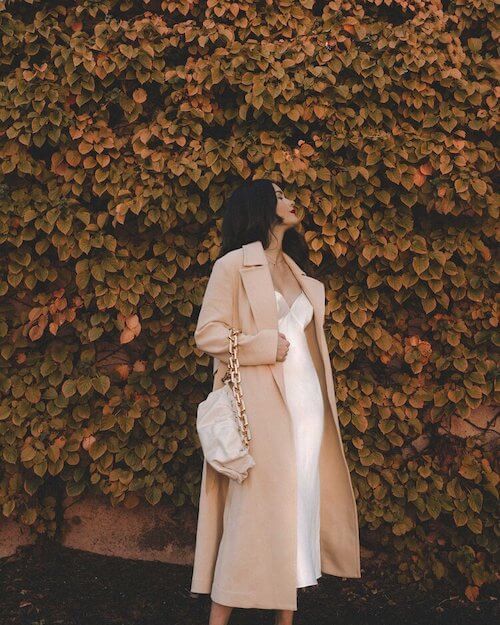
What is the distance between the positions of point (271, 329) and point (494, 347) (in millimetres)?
1669

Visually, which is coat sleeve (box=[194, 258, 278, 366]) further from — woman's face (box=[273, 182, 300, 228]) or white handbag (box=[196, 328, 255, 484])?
woman's face (box=[273, 182, 300, 228])

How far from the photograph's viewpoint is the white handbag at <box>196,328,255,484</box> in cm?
276

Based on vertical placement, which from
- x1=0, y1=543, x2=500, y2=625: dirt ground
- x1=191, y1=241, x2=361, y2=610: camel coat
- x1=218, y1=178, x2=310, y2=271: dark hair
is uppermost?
x1=218, y1=178, x2=310, y2=271: dark hair

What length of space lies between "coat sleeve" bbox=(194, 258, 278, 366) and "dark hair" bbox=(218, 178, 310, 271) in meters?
0.21

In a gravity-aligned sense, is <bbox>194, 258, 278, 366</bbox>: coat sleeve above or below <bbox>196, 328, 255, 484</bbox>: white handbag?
above

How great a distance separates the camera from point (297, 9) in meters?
3.95

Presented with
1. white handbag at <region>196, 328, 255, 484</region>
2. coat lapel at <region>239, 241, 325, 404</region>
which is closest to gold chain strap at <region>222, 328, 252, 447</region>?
white handbag at <region>196, 328, 255, 484</region>

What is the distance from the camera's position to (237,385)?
9.44ft

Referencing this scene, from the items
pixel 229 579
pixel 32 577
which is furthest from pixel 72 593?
pixel 229 579

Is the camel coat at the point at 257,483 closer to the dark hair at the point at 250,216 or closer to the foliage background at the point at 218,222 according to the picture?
the dark hair at the point at 250,216

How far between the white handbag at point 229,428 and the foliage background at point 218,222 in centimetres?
98

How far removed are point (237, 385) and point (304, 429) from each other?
0.36m

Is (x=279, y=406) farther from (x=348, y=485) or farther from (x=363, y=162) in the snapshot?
(x=363, y=162)

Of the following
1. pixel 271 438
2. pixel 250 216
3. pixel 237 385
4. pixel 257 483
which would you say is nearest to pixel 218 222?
pixel 250 216
